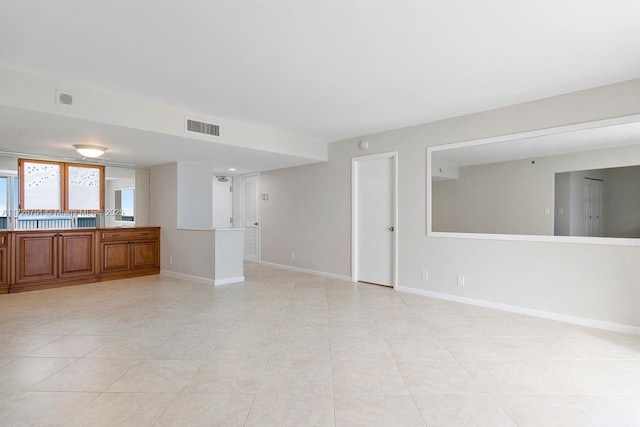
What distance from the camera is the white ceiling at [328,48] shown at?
222 cm

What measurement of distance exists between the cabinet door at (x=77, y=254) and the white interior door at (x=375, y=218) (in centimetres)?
440

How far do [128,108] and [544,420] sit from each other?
444 cm

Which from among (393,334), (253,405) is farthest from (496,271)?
(253,405)

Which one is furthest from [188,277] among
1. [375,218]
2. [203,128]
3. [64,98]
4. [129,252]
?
[64,98]

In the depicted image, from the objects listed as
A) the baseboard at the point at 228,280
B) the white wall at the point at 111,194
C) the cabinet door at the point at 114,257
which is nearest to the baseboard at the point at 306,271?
the baseboard at the point at 228,280

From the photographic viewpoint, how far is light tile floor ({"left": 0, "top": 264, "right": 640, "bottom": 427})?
2039 mm

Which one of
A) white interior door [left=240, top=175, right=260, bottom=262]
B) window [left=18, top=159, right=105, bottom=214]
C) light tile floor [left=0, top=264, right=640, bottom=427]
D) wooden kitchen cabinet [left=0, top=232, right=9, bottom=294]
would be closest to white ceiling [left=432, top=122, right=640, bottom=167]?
light tile floor [left=0, top=264, right=640, bottom=427]

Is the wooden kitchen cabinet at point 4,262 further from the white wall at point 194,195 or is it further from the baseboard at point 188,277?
the white wall at point 194,195

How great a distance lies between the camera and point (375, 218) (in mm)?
5625

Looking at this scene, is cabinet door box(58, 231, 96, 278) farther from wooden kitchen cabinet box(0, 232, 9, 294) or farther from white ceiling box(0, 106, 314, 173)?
white ceiling box(0, 106, 314, 173)

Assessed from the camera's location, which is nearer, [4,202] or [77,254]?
[4,202]

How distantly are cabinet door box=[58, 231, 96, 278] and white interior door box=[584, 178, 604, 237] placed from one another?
22.8 feet

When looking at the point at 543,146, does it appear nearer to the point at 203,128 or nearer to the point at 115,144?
the point at 203,128

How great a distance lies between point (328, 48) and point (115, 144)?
351 centimetres
